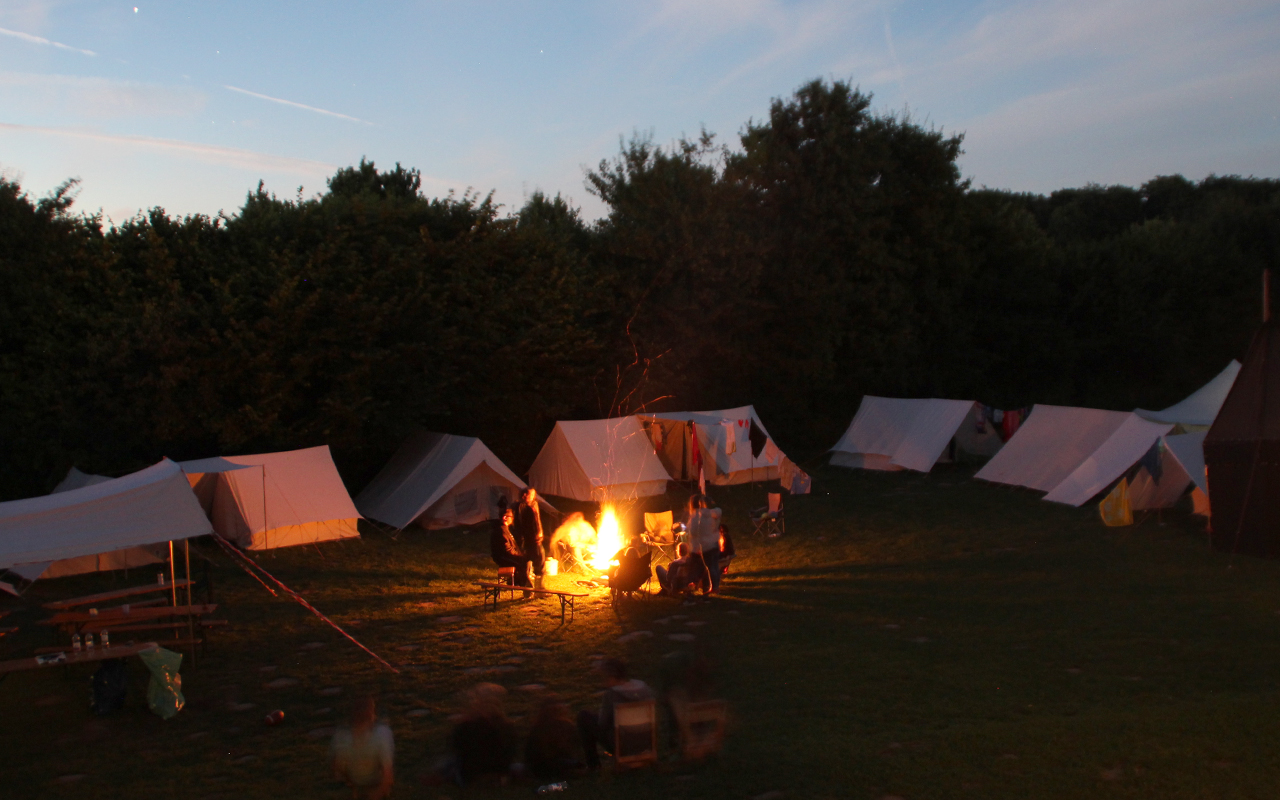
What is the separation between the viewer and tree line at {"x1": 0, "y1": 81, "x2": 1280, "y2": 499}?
477 inches

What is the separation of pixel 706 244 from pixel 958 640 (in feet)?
44.5

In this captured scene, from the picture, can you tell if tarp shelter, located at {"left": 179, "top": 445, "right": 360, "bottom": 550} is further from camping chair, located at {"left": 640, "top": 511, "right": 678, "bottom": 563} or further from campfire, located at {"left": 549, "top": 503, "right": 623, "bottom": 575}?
camping chair, located at {"left": 640, "top": 511, "right": 678, "bottom": 563}

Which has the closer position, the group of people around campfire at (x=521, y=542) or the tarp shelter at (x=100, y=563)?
the group of people around campfire at (x=521, y=542)

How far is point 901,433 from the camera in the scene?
16672mm

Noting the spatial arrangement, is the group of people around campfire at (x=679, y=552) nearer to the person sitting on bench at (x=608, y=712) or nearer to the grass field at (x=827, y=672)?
the grass field at (x=827, y=672)

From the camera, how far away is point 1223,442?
880 centimetres

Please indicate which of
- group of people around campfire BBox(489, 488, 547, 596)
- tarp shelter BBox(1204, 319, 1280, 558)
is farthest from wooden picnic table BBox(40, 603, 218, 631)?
tarp shelter BBox(1204, 319, 1280, 558)

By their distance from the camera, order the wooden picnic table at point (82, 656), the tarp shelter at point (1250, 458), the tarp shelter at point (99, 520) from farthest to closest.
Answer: the tarp shelter at point (1250, 458), the tarp shelter at point (99, 520), the wooden picnic table at point (82, 656)

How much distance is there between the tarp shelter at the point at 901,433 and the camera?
15945 mm

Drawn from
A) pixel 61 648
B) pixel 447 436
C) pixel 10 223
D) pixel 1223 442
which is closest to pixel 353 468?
pixel 447 436

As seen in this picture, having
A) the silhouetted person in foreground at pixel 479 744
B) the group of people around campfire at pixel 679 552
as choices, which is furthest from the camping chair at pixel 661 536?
the silhouetted person in foreground at pixel 479 744

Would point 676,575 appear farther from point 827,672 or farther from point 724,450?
point 724,450

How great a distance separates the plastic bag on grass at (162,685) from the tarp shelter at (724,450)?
10.3 meters

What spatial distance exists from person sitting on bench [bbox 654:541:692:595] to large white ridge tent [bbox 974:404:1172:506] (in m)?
6.42
